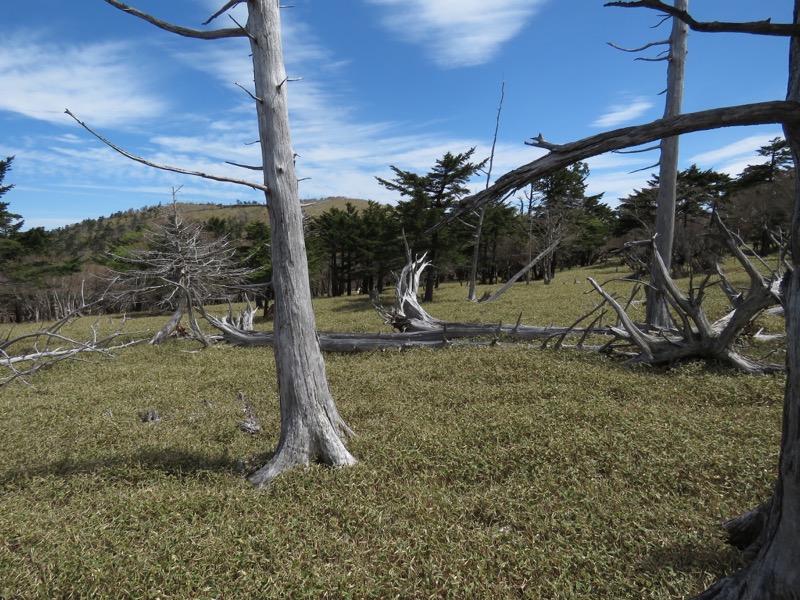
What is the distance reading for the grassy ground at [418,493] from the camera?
3502 millimetres

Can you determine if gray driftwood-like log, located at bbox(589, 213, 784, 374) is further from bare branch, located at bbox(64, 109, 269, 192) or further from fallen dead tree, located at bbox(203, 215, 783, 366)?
bare branch, located at bbox(64, 109, 269, 192)

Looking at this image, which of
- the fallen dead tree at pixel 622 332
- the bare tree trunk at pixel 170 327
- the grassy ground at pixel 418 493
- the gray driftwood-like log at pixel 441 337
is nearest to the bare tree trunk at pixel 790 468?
the grassy ground at pixel 418 493

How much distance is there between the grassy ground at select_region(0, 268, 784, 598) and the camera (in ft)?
11.5

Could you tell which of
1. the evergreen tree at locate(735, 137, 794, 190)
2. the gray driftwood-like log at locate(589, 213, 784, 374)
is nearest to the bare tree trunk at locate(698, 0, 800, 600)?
the gray driftwood-like log at locate(589, 213, 784, 374)

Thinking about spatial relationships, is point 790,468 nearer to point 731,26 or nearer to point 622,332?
point 731,26

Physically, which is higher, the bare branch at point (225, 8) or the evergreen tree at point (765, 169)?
the evergreen tree at point (765, 169)

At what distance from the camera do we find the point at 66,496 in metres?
5.08

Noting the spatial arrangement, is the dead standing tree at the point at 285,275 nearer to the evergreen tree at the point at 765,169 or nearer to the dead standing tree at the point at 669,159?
the dead standing tree at the point at 669,159

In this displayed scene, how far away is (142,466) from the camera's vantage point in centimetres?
569

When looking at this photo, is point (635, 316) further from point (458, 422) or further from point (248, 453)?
point (248, 453)

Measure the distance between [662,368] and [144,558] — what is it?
9.48 meters

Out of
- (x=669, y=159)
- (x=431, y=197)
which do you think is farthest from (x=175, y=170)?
(x=431, y=197)

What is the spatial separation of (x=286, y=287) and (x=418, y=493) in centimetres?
284

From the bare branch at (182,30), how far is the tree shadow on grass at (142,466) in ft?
17.0
